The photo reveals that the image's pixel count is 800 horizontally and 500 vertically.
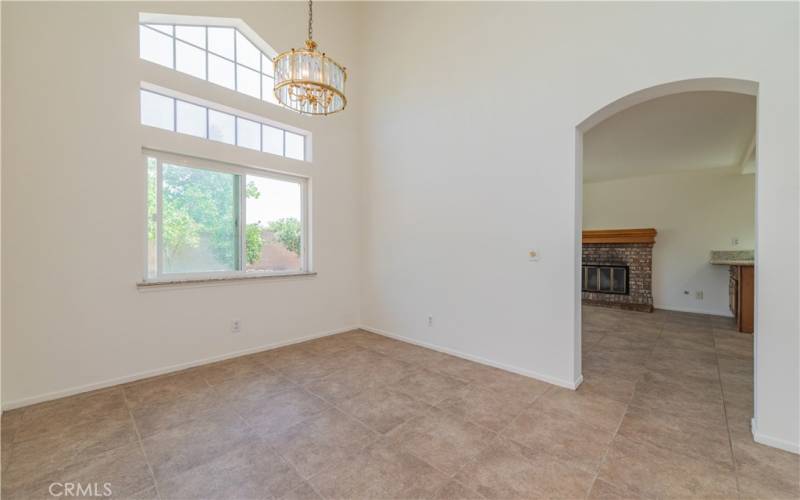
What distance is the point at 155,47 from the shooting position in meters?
3.01

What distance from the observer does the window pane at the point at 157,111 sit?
295 centimetres

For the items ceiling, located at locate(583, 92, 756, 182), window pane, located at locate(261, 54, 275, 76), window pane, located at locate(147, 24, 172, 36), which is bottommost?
ceiling, located at locate(583, 92, 756, 182)

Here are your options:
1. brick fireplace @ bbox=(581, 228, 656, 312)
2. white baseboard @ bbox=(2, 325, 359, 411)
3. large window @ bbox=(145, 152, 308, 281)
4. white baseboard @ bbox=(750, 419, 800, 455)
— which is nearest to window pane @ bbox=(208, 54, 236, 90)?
large window @ bbox=(145, 152, 308, 281)

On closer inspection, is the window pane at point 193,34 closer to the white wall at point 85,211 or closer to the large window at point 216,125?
the white wall at point 85,211

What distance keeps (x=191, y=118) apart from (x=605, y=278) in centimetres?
737

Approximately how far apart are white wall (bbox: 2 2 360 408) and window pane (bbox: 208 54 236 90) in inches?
5.9

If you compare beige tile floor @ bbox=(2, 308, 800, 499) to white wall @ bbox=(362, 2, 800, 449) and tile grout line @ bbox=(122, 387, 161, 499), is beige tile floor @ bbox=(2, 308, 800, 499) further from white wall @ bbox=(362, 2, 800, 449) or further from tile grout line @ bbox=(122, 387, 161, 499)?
white wall @ bbox=(362, 2, 800, 449)

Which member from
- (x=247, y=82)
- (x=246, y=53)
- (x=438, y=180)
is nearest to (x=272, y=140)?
(x=247, y=82)

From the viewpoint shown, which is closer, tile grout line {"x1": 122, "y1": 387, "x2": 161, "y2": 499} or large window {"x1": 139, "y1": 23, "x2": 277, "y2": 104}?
tile grout line {"x1": 122, "y1": 387, "x2": 161, "y2": 499}

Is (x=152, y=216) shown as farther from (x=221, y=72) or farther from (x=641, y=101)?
(x=641, y=101)

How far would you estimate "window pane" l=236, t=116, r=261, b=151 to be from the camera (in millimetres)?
3553

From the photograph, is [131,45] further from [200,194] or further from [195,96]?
[200,194]

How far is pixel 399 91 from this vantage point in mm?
4070

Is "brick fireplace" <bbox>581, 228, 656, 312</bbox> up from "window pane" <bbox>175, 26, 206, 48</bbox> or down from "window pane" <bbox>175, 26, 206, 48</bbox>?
down
